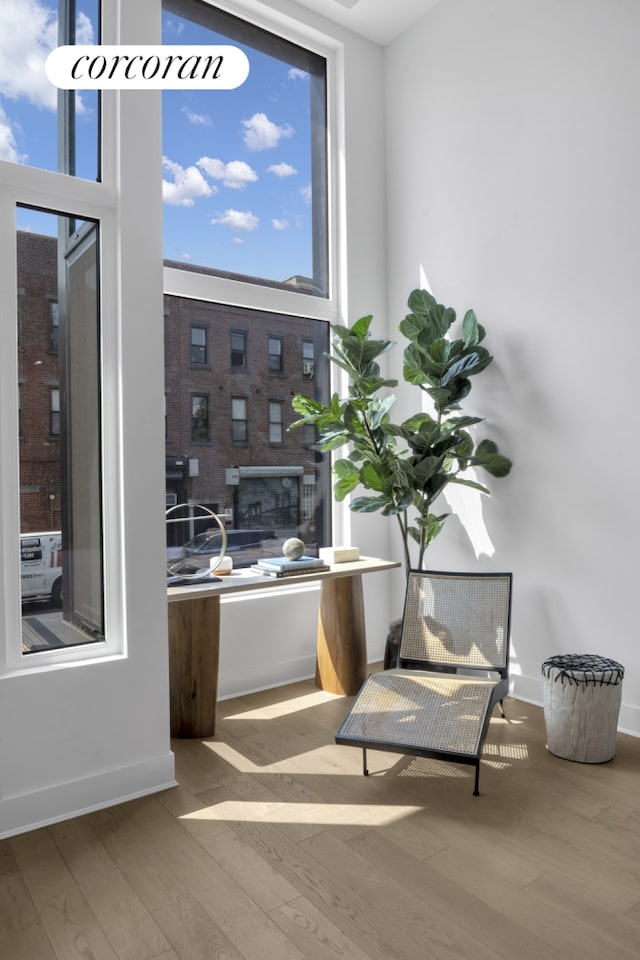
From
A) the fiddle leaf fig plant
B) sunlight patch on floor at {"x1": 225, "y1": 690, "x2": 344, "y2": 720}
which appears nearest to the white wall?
the fiddle leaf fig plant

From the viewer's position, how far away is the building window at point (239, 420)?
3938mm

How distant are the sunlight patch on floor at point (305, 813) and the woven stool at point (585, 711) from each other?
83cm

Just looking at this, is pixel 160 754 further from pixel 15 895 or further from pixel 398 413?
pixel 398 413

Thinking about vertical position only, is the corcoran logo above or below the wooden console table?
above

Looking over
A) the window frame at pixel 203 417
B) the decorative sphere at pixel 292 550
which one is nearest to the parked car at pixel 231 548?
the decorative sphere at pixel 292 550

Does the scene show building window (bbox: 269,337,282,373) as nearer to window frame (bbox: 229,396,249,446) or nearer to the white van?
window frame (bbox: 229,396,249,446)

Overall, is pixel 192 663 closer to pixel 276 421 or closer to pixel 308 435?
pixel 276 421

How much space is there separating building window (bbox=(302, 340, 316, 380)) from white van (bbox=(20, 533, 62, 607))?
2.14 meters

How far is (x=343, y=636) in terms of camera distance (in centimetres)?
379

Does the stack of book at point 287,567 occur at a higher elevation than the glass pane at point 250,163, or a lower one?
lower

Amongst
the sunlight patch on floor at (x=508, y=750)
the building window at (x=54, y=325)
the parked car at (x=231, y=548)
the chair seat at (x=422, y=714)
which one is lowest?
the sunlight patch on floor at (x=508, y=750)

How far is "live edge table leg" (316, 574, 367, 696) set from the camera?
12.4 feet

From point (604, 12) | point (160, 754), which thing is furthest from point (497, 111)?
point (160, 754)

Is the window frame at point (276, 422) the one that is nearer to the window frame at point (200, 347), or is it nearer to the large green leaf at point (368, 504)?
the window frame at point (200, 347)
